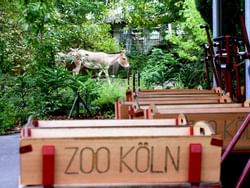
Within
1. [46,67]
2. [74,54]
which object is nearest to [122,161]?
[46,67]

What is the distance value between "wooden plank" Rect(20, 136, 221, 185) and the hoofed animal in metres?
8.01

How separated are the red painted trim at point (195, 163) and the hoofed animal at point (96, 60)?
26.4ft

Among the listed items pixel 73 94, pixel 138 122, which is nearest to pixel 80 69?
pixel 73 94

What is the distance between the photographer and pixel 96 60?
1116cm

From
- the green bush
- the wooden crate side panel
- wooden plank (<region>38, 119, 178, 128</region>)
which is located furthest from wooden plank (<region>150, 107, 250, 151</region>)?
the green bush

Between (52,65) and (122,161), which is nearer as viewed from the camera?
(122,161)

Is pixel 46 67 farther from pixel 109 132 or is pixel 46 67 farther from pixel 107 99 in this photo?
pixel 109 132

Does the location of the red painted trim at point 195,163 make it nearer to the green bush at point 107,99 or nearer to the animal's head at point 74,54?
the green bush at point 107,99

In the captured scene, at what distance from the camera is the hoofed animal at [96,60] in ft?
32.8

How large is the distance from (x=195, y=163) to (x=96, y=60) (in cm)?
945

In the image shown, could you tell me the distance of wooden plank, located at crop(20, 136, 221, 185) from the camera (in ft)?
5.93

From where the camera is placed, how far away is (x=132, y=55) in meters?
12.7

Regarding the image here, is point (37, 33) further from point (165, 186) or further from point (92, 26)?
point (165, 186)

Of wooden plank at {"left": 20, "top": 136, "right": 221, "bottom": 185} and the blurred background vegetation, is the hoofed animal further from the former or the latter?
wooden plank at {"left": 20, "top": 136, "right": 221, "bottom": 185}
